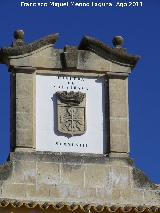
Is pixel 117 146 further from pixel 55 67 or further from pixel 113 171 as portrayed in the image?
pixel 55 67

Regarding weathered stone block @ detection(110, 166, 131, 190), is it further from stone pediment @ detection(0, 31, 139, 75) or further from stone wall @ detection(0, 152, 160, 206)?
stone pediment @ detection(0, 31, 139, 75)

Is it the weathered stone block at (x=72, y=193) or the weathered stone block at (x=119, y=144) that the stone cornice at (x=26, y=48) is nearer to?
the weathered stone block at (x=119, y=144)

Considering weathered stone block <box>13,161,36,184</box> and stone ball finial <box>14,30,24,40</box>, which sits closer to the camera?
weathered stone block <box>13,161,36,184</box>

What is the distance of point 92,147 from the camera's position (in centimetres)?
2353

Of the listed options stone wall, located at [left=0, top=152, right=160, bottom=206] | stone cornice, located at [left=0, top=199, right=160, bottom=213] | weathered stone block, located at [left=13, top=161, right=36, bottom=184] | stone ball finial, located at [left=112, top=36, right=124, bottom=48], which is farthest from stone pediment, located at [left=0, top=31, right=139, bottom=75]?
stone cornice, located at [left=0, top=199, right=160, bottom=213]

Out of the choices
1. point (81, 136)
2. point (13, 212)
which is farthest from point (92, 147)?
point (13, 212)

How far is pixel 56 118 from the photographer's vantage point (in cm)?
2342

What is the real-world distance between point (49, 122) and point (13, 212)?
6.60ft

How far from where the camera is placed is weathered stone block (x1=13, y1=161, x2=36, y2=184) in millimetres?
22875

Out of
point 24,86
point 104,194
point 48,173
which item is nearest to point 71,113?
point 24,86

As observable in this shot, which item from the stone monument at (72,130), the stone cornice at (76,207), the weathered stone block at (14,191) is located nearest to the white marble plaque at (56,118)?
the stone monument at (72,130)

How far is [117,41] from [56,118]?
203 cm

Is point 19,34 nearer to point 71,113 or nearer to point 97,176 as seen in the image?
point 71,113

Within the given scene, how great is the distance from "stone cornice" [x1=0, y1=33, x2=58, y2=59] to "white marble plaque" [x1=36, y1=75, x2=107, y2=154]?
0.57m
